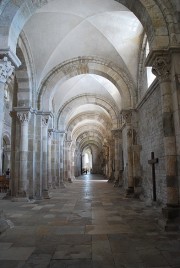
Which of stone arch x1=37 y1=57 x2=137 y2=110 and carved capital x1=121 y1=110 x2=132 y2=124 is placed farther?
stone arch x1=37 y1=57 x2=137 y2=110

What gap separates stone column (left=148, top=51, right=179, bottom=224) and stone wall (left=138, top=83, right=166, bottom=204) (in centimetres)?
204

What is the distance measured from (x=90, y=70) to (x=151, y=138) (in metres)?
6.12

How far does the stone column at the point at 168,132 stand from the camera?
18.0ft

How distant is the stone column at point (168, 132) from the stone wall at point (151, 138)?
2.04 metres

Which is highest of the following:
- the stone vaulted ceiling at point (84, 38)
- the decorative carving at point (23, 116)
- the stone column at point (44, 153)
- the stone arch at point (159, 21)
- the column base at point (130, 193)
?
the stone vaulted ceiling at point (84, 38)

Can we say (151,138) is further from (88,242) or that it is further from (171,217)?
(88,242)

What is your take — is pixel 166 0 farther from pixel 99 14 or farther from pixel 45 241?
pixel 45 241

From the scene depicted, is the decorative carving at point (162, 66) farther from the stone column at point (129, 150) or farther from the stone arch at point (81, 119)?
the stone arch at point (81, 119)

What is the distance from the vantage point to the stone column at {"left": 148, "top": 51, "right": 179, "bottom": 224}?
5.49m

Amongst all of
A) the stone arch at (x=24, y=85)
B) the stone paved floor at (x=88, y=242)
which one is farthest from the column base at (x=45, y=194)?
the stone paved floor at (x=88, y=242)

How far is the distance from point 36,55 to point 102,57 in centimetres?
346

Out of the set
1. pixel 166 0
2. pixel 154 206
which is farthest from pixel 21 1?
pixel 154 206

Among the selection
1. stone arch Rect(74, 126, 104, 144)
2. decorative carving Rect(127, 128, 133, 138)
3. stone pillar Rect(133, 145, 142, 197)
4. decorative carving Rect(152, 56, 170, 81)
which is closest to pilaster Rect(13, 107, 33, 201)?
decorative carving Rect(127, 128, 133, 138)

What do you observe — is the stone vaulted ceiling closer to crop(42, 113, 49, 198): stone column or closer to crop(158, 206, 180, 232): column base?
crop(42, 113, 49, 198): stone column
